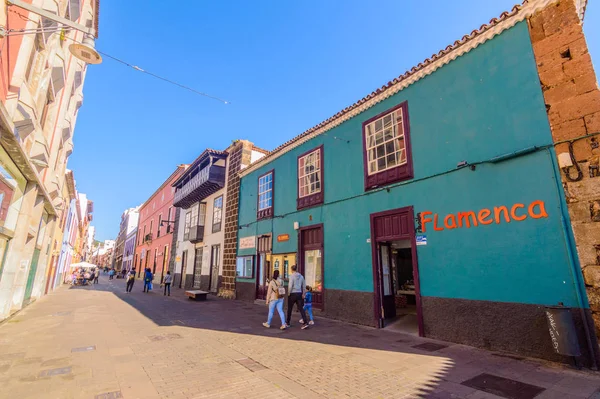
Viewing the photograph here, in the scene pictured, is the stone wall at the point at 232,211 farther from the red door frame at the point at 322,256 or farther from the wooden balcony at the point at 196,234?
the red door frame at the point at 322,256

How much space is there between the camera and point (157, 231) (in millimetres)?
32906

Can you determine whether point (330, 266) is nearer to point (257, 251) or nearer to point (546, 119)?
point (257, 251)

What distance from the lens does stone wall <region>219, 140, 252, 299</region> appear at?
1675cm

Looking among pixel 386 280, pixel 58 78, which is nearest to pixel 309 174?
pixel 386 280

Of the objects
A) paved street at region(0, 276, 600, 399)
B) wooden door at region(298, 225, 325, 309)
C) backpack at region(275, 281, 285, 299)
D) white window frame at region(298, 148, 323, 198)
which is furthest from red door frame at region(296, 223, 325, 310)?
paved street at region(0, 276, 600, 399)

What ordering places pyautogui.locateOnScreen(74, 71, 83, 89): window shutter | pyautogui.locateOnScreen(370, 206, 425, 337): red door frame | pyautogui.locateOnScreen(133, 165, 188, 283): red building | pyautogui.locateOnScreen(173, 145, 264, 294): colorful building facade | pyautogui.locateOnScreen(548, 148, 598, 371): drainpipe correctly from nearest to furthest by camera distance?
pyautogui.locateOnScreen(548, 148, 598, 371): drainpipe → pyautogui.locateOnScreen(370, 206, 425, 337): red door frame → pyautogui.locateOnScreen(74, 71, 83, 89): window shutter → pyautogui.locateOnScreen(173, 145, 264, 294): colorful building facade → pyautogui.locateOnScreen(133, 165, 188, 283): red building

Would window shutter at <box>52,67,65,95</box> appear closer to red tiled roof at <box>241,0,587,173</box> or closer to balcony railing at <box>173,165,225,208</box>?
red tiled roof at <box>241,0,587,173</box>

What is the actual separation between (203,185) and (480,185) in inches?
690

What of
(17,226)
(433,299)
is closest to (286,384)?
(433,299)

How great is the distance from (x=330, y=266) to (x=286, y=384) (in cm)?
616

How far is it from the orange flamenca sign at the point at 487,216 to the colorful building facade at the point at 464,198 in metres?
0.02

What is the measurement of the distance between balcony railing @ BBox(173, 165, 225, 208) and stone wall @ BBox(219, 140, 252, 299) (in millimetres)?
950

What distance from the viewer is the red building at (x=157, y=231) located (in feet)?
95.6

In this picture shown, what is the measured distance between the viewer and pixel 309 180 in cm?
1205
